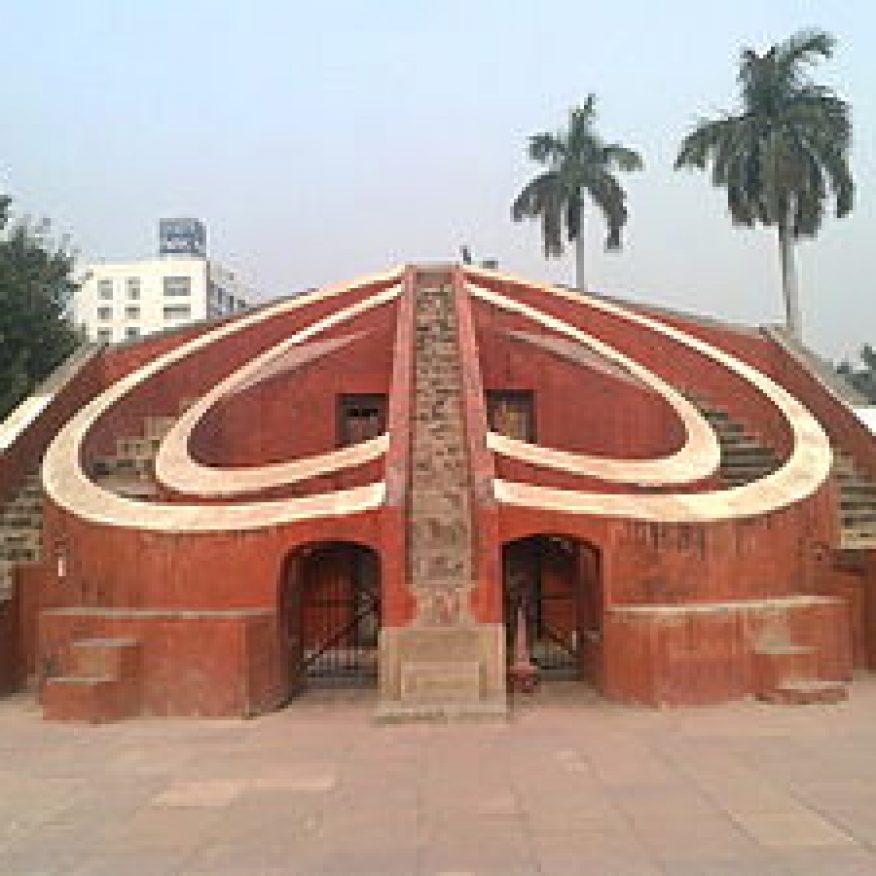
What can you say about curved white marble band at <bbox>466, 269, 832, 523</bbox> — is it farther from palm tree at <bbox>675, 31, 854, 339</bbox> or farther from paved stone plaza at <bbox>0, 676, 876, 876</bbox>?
palm tree at <bbox>675, 31, 854, 339</bbox>

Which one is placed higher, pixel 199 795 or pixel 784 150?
pixel 784 150

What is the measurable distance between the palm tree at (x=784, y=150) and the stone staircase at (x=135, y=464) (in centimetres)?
1572

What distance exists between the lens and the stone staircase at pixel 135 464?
12.9 meters

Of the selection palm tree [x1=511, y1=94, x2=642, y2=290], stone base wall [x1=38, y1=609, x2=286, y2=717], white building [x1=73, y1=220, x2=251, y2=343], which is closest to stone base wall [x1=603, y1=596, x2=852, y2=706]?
stone base wall [x1=38, y1=609, x2=286, y2=717]

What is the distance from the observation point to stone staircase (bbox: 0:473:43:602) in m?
11.9

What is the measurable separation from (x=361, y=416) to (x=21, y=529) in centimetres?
503

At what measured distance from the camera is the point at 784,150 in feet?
85.1

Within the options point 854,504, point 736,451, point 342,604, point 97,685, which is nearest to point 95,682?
point 97,685

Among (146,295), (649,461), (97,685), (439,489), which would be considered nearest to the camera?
(97,685)

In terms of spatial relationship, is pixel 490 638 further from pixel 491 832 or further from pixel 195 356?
→ pixel 195 356

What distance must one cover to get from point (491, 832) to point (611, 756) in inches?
75.6

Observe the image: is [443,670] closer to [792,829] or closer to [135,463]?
[792,829]

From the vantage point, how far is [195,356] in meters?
16.1

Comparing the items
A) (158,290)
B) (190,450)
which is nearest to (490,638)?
(190,450)
